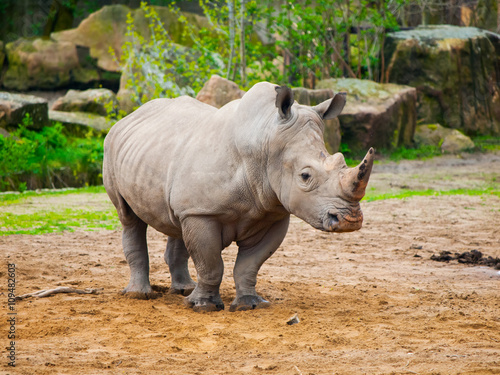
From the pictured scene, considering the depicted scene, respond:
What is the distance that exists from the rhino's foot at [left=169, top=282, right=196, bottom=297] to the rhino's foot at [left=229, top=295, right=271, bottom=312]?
0.69 meters

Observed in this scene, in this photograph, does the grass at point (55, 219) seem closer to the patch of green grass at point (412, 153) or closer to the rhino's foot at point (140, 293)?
the rhino's foot at point (140, 293)

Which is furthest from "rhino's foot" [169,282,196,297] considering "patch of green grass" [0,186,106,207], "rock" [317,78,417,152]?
"rock" [317,78,417,152]

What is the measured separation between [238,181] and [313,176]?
61cm

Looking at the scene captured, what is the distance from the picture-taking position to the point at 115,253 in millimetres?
7465

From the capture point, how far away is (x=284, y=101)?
15.4ft

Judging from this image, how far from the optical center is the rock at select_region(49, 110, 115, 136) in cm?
1498

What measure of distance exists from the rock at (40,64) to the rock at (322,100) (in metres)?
8.58

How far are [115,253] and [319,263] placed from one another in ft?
7.04

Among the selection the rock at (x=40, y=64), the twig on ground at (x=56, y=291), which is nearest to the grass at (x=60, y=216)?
the twig on ground at (x=56, y=291)

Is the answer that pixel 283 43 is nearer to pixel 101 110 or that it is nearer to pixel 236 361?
pixel 101 110

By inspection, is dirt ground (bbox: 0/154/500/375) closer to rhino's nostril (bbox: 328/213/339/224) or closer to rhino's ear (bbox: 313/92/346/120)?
rhino's nostril (bbox: 328/213/339/224)

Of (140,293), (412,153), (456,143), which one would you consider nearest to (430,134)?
(456,143)

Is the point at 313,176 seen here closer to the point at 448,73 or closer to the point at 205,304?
the point at 205,304

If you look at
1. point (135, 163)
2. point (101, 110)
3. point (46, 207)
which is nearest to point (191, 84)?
point (101, 110)
